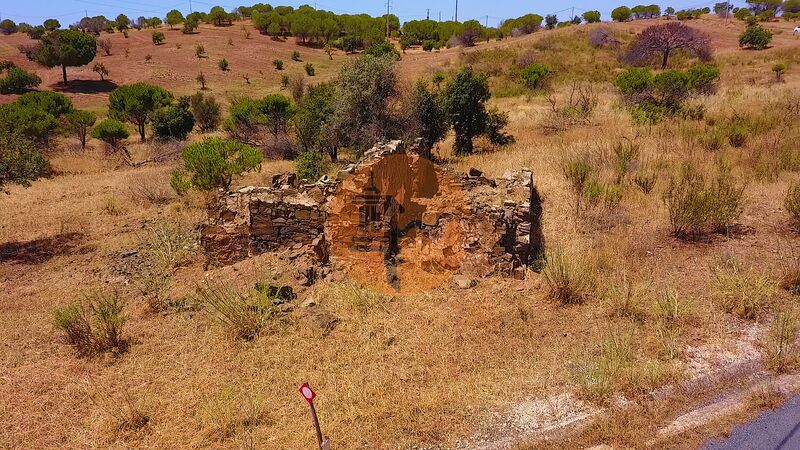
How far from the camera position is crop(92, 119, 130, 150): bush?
20.9 m

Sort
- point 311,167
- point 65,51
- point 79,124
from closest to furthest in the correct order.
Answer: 1. point 311,167
2. point 79,124
3. point 65,51

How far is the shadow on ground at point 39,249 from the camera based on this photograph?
9586mm

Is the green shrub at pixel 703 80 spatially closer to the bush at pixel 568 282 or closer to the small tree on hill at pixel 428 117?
the small tree on hill at pixel 428 117

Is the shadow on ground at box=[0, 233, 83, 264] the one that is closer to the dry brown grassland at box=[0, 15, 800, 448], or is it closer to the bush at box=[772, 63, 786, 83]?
the dry brown grassland at box=[0, 15, 800, 448]

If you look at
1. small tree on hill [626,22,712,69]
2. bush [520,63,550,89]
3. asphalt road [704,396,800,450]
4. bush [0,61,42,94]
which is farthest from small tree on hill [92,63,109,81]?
asphalt road [704,396,800,450]

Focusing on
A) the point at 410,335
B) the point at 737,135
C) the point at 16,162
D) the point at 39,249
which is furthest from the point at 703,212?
the point at 16,162

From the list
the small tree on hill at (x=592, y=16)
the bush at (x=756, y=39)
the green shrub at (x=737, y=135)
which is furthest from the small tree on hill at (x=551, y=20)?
the green shrub at (x=737, y=135)

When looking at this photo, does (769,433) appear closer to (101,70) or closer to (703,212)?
(703,212)

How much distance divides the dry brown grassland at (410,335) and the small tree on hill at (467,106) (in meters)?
4.79

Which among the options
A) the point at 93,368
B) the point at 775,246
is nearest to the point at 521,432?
the point at 93,368

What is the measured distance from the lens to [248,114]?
67.1ft

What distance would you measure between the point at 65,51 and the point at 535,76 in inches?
1453

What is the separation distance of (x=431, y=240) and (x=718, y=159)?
803cm

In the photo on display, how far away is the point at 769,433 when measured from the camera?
13.5 feet
